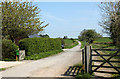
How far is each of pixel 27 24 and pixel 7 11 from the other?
11.0 feet

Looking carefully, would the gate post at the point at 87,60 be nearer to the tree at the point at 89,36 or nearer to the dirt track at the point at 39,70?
the dirt track at the point at 39,70

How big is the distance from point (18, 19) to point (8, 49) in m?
7.36

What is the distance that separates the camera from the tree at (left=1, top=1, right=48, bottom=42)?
21.0 meters

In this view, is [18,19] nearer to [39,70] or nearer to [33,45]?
[33,45]

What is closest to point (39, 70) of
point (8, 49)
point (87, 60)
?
point (87, 60)

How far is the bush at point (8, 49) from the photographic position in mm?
15148

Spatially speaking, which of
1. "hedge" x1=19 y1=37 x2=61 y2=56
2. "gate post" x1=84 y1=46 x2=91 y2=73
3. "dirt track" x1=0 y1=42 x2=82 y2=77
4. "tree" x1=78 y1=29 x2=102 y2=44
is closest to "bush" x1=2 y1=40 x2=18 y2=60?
"hedge" x1=19 y1=37 x2=61 y2=56

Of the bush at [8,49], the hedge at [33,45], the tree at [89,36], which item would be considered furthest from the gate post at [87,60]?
the tree at [89,36]

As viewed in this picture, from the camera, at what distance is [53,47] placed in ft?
85.0

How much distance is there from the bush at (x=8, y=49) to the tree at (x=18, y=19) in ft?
20.1

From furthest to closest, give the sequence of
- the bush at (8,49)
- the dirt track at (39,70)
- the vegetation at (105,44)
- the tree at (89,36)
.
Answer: the tree at (89,36) → the vegetation at (105,44) → the bush at (8,49) → the dirt track at (39,70)

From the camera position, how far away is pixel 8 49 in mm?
15211

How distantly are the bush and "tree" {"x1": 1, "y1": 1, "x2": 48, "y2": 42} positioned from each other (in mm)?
6128

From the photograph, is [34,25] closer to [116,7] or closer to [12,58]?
[12,58]
